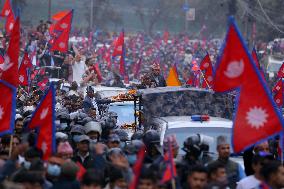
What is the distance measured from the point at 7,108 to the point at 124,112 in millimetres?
7501

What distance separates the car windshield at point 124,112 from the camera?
19516 millimetres

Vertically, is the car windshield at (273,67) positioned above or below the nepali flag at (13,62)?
above

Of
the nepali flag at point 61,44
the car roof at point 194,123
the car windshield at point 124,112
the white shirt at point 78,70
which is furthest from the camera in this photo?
the white shirt at point 78,70

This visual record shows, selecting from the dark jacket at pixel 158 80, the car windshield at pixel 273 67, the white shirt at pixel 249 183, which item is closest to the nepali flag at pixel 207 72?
the dark jacket at pixel 158 80

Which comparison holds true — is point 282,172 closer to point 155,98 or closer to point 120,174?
point 120,174

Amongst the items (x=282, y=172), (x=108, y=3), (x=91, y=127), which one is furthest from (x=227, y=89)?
(x=108, y=3)

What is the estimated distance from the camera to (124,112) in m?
19.9

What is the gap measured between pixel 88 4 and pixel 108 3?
1.47 meters

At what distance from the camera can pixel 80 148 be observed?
40.8 ft

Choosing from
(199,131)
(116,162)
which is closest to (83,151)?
(116,162)

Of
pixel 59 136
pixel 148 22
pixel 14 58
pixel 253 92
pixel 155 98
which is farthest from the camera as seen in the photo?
pixel 148 22

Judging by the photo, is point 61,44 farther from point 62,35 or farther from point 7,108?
point 7,108

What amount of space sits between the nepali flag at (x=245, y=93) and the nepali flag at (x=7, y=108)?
8.11 ft

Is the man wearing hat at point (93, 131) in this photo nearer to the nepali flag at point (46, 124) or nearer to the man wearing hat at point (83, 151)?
the man wearing hat at point (83, 151)
